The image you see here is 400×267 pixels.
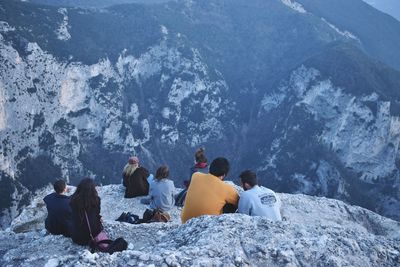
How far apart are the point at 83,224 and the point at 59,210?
7.01 ft

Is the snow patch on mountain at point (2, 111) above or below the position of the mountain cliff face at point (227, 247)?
below

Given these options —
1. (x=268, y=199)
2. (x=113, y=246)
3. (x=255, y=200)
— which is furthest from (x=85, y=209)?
(x=268, y=199)

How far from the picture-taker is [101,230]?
10.8 metres

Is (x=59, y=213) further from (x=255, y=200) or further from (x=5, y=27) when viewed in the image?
(x=5, y=27)

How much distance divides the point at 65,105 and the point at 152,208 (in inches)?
4021

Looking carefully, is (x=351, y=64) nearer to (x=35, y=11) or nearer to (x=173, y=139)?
(x=173, y=139)

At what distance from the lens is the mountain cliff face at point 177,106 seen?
103 m

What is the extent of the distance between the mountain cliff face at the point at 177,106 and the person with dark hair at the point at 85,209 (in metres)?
86.2

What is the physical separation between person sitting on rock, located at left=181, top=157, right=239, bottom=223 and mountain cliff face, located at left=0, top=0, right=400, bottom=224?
87.6 metres

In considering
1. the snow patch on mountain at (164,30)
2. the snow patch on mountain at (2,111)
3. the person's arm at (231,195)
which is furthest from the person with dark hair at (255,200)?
the snow patch on mountain at (164,30)

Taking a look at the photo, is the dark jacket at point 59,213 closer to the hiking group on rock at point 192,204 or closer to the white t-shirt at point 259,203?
the hiking group on rock at point 192,204

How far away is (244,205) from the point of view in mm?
11203

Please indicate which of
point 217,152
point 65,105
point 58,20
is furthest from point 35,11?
point 217,152

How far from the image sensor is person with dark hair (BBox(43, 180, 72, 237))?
40.6 ft
